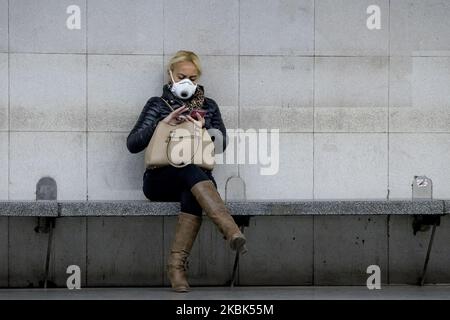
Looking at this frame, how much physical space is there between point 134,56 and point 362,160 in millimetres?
1869

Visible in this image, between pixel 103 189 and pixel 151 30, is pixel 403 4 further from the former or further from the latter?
pixel 103 189

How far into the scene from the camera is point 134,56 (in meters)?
9.88

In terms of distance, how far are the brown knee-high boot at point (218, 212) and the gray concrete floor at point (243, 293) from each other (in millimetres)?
386

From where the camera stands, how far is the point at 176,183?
905 cm

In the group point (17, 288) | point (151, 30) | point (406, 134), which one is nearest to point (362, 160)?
point (406, 134)

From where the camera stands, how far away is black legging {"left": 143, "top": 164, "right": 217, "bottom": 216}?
8.88 m

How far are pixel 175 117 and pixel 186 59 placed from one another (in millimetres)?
523

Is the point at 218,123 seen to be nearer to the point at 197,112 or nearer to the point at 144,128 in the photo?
the point at 197,112

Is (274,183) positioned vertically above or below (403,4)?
below

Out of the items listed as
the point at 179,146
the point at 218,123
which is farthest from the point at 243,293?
the point at 218,123

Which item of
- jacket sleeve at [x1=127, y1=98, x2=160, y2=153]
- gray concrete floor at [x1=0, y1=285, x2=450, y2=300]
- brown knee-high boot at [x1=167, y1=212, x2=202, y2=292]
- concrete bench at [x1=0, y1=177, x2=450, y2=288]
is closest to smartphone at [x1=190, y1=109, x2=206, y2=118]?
jacket sleeve at [x1=127, y1=98, x2=160, y2=153]

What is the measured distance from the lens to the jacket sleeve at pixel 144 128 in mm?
9352

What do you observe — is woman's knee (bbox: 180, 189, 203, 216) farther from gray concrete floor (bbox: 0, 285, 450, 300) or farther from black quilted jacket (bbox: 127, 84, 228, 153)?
black quilted jacket (bbox: 127, 84, 228, 153)

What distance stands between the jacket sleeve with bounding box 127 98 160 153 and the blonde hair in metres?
0.30
